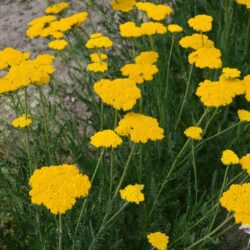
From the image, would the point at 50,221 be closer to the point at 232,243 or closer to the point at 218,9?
the point at 232,243

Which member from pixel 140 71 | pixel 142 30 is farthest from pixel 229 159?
pixel 142 30

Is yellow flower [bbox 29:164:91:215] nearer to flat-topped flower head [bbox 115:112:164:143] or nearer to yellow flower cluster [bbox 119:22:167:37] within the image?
flat-topped flower head [bbox 115:112:164:143]

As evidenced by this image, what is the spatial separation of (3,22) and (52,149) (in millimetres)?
2769

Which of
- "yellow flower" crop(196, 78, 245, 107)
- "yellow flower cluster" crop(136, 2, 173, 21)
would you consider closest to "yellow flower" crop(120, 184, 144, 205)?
"yellow flower" crop(196, 78, 245, 107)

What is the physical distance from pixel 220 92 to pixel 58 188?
829 millimetres

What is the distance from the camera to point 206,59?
213 centimetres

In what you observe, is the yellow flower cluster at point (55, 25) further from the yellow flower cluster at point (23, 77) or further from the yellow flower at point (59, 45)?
the yellow flower cluster at point (23, 77)

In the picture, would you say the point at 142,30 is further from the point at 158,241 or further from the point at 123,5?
the point at 158,241

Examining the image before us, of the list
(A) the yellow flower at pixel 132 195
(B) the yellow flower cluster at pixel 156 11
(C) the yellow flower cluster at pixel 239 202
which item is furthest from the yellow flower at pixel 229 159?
(B) the yellow flower cluster at pixel 156 11

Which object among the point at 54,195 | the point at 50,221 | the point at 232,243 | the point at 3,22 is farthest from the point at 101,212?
the point at 3,22

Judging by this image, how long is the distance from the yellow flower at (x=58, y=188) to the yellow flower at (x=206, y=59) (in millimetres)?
877

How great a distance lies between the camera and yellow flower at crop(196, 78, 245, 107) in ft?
6.20

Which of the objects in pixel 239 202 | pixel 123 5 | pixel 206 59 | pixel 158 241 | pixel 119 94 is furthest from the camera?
pixel 123 5

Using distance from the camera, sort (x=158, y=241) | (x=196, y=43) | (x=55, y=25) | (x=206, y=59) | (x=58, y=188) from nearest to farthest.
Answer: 1. (x=58, y=188)
2. (x=158, y=241)
3. (x=206, y=59)
4. (x=196, y=43)
5. (x=55, y=25)
